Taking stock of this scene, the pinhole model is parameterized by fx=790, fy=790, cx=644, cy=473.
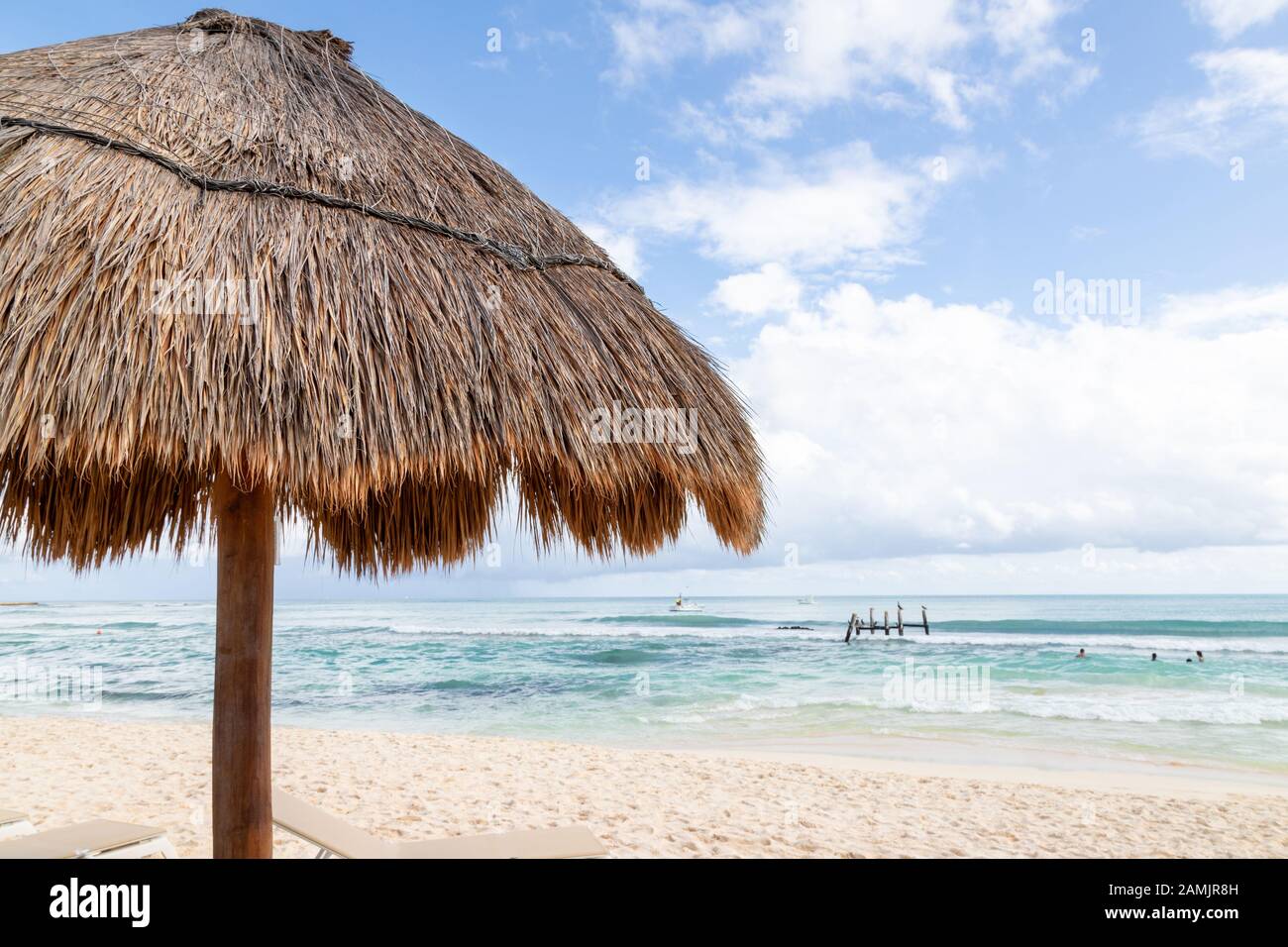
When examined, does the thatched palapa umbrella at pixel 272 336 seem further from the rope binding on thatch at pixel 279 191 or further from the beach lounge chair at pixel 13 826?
the beach lounge chair at pixel 13 826

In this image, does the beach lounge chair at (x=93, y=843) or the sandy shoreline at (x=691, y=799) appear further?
the sandy shoreline at (x=691, y=799)

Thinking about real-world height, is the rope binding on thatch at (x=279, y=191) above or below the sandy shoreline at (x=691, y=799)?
above

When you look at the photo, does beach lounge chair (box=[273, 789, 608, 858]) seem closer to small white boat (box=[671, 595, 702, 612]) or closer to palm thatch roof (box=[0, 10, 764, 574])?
palm thatch roof (box=[0, 10, 764, 574])

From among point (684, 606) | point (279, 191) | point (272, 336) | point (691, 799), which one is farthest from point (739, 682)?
point (684, 606)

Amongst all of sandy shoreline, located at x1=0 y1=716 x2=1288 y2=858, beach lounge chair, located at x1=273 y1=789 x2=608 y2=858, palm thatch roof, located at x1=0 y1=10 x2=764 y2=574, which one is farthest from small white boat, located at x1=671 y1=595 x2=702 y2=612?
palm thatch roof, located at x1=0 y1=10 x2=764 y2=574

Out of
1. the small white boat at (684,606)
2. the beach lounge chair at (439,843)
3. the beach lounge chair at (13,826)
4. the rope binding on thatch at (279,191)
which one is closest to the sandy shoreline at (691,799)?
the beach lounge chair at (13,826)

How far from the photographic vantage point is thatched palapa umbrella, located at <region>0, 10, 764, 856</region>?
1764 mm

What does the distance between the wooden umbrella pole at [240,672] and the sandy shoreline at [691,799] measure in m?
2.60

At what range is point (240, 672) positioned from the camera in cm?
231

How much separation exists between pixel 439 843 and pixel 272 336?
2.06m

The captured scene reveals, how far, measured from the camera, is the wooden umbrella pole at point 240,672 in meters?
2.32

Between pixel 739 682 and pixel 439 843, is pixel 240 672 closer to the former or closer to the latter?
pixel 439 843
